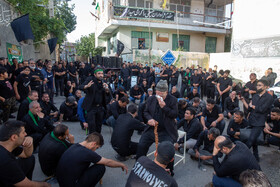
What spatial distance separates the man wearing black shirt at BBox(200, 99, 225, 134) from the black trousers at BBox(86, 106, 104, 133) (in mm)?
2779

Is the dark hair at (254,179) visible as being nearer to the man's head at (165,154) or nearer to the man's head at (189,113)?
the man's head at (165,154)

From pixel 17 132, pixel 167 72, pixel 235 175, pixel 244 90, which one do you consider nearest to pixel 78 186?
pixel 17 132

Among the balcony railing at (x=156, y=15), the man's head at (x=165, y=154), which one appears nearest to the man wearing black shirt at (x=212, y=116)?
the man's head at (x=165, y=154)

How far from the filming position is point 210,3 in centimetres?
2242

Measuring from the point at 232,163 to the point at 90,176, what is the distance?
211cm

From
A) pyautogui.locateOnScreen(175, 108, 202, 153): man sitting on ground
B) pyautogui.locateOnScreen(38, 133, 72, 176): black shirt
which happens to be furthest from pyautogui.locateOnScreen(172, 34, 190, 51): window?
pyautogui.locateOnScreen(38, 133, 72, 176): black shirt

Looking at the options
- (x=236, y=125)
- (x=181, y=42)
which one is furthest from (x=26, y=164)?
(x=181, y=42)

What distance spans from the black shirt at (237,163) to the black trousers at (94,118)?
9.62 ft

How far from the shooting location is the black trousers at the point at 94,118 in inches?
180

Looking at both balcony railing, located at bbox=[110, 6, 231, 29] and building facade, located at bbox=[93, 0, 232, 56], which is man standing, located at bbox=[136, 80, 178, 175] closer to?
building facade, located at bbox=[93, 0, 232, 56]

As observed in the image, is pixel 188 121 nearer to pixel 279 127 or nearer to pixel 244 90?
pixel 279 127

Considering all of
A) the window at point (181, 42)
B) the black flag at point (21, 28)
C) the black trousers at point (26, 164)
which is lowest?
the black trousers at point (26, 164)

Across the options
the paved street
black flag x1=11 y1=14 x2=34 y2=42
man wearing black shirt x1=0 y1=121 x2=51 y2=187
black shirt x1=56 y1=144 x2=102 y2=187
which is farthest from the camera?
black flag x1=11 y1=14 x2=34 y2=42

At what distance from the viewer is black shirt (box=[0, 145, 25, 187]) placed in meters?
2.09
